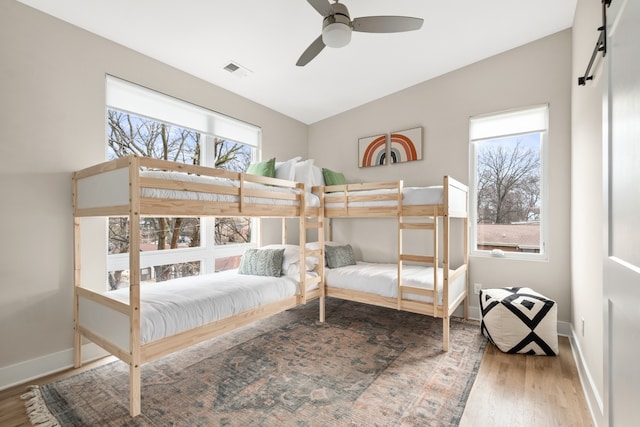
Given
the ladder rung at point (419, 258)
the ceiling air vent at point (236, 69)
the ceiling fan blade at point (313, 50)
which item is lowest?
the ladder rung at point (419, 258)

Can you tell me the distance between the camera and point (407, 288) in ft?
9.04

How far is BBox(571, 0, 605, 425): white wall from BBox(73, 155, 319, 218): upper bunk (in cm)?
233

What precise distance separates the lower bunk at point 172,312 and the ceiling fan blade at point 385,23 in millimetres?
2186

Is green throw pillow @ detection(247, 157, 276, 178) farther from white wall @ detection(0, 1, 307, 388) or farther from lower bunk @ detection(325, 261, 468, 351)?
white wall @ detection(0, 1, 307, 388)

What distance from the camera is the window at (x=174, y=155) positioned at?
107 inches

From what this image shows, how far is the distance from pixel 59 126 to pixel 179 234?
1357 millimetres

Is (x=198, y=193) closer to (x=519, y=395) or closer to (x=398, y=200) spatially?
(x=398, y=200)

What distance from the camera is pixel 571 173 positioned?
9.36ft

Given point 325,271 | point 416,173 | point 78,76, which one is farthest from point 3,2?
point 416,173

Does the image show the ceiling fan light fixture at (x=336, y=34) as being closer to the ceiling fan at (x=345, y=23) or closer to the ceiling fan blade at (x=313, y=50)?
the ceiling fan at (x=345, y=23)

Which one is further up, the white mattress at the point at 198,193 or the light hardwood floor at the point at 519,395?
the white mattress at the point at 198,193

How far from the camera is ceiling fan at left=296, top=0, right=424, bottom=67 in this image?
6.34 feet

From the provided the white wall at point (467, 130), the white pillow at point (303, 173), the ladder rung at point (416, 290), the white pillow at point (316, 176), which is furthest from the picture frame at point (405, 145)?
the ladder rung at point (416, 290)

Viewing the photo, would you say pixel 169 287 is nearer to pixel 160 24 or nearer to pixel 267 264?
pixel 267 264
